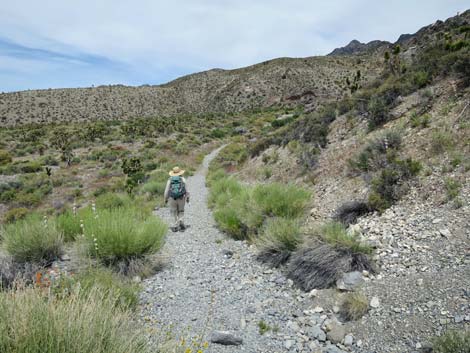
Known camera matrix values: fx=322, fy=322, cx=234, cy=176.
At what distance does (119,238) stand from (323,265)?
145 inches

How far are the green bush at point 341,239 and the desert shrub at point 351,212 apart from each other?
1182 mm

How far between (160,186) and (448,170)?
1366 cm

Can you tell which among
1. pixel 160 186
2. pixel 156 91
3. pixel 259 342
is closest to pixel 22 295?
pixel 259 342

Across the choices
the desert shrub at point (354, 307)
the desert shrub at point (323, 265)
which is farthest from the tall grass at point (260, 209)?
the desert shrub at point (354, 307)

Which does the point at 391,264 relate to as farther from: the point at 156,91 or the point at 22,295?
the point at 156,91

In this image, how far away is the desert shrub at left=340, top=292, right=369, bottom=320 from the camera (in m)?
4.23

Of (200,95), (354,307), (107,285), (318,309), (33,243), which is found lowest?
(318,309)

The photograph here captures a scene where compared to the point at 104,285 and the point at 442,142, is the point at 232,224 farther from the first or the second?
the point at 442,142

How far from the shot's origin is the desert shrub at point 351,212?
7.03 m

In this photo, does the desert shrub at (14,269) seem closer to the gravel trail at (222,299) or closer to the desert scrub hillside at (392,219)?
the gravel trail at (222,299)

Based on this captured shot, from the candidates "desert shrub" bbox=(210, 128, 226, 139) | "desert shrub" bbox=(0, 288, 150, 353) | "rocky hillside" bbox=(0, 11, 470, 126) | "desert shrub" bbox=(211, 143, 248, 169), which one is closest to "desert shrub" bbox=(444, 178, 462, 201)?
"desert shrub" bbox=(0, 288, 150, 353)

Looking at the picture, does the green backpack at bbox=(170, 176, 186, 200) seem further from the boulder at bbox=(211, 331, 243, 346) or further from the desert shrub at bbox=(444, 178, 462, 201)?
the desert shrub at bbox=(444, 178, 462, 201)

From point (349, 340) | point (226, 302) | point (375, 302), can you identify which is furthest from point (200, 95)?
point (349, 340)

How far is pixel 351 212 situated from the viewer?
283 inches
